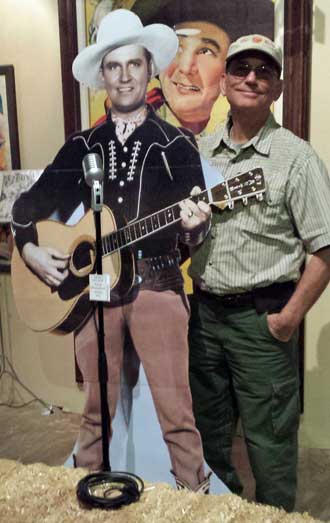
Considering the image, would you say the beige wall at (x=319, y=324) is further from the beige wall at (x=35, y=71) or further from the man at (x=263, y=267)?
the beige wall at (x=35, y=71)

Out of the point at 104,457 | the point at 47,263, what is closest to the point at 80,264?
the point at 47,263

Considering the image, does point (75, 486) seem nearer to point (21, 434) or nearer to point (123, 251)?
point (21, 434)

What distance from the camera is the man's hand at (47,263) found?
1.79 metres

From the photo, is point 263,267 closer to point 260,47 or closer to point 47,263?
point 260,47

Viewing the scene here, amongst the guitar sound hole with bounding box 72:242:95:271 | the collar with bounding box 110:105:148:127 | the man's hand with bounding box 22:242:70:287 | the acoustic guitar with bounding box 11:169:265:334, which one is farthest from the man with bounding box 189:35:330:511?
the man's hand with bounding box 22:242:70:287

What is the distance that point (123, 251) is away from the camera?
1.69 metres

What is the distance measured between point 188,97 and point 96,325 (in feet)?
2.68

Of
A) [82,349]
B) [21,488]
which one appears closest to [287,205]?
[82,349]

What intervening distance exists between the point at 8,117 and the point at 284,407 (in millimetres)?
1354

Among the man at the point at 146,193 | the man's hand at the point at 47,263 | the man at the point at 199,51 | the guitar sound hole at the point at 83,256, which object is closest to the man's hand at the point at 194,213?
the man at the point at 146,193

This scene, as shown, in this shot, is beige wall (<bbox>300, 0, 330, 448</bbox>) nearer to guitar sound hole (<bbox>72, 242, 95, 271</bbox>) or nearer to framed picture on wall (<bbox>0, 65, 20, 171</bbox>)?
guitar sound hole (<bbox>72, 242, 95, 271</bbox>)

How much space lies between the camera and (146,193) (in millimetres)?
1648

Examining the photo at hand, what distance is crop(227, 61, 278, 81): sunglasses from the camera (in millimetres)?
1477

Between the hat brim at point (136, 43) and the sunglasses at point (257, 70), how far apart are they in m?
0.23
